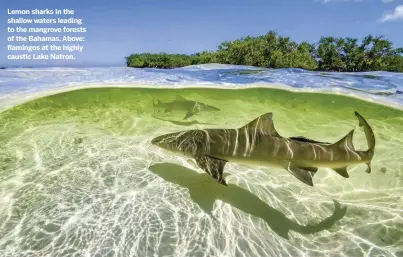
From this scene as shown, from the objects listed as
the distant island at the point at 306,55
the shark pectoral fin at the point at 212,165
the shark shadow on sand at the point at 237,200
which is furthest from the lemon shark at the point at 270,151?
the distant island at the point at 306,55

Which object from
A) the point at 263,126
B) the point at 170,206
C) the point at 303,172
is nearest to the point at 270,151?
the point at 263,126

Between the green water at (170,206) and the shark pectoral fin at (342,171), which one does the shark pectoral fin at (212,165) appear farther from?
the shark pectoral fin at (342,171)

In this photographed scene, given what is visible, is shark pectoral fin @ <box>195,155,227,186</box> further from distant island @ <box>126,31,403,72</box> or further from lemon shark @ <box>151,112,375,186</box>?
distant island @ <box>126,31,403,72</box>

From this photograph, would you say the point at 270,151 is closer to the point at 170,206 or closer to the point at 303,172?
the point at 303,172

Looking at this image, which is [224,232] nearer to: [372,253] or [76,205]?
[372,253]

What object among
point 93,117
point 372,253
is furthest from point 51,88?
point 372,253

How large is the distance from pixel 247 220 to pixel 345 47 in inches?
1051

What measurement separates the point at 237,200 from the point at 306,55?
2607 cm

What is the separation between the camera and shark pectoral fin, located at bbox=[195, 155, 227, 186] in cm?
410

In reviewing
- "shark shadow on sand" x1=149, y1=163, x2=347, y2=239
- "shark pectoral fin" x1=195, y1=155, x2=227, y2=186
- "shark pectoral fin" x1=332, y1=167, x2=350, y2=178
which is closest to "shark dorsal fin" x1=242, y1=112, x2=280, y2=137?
"shark pectoral fin" x1=195, y1=155, x2=227, y2=186

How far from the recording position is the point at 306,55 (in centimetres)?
2722

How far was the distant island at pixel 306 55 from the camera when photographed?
24359 millimetres

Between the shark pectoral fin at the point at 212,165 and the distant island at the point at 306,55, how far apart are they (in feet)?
78.8

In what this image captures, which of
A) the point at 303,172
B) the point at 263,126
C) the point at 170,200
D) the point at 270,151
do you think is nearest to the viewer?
the point at 303,172
